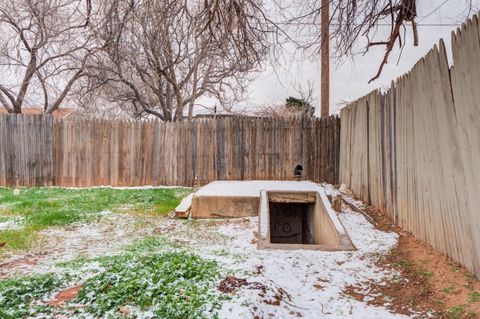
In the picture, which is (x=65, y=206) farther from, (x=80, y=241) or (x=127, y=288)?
(x=127, y=288)

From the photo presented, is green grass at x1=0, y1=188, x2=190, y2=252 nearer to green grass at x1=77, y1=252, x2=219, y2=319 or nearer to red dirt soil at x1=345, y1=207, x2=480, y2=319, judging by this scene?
green grass at x1=77, y1=252, x2=219, y2=319

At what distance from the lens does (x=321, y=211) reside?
5785mm

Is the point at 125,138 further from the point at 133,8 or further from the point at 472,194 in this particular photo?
the point at 472,194

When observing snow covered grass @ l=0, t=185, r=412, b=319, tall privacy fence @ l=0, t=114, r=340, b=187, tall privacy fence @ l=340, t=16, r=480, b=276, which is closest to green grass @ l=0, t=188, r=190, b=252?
snow covered grass @ l=0, t=185, r=412, b=319

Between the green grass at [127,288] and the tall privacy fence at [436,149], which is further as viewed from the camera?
the tall privacy fence at [436,149]

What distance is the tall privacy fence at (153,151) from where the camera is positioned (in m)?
9.31

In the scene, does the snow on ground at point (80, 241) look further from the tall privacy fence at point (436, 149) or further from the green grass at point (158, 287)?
the tall privacy fence at point (436, 149)

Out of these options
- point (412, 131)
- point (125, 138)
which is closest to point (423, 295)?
point (412, 131)

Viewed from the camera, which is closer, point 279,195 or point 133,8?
point 133,8

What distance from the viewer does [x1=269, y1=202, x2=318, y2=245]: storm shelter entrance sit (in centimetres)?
736

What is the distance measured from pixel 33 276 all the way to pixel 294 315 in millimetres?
2152

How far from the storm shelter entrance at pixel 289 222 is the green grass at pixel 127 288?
4.08 meters

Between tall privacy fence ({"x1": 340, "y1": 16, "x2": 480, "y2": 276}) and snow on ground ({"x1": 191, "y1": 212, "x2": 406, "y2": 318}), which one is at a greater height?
tall privacy fence ({"x1": 340, "y1": 16, "x2": 480, "y2": 276})

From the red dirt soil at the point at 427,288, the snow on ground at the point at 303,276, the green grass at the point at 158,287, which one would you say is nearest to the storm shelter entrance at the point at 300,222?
the snow on ground at the point at 303,276
